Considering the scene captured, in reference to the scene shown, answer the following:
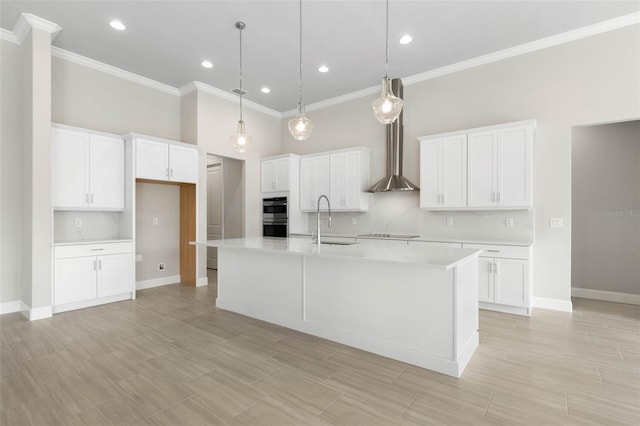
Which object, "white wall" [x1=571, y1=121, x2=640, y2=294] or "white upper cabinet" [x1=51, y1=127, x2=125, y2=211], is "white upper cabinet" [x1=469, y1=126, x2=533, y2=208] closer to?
"white wall" [x1=571, y1=121, x2=640, y2=294]

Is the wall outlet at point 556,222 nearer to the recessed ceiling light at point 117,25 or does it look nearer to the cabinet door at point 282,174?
the cabinet door at point 282,174

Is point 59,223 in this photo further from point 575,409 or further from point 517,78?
point 517,78

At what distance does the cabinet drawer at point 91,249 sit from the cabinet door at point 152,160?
1037 millimetres

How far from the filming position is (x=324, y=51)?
4387 mm

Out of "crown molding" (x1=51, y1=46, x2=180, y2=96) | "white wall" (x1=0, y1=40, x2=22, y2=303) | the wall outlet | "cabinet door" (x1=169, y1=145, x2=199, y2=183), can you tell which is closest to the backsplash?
the wall outlet

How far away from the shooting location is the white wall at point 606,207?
14.4ft

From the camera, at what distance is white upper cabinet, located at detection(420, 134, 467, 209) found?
14.6ft

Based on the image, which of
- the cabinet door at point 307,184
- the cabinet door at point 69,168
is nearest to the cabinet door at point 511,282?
the cabinet door at point 307,184

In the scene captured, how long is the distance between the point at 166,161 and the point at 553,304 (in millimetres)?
5826

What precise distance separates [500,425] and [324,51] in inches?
173

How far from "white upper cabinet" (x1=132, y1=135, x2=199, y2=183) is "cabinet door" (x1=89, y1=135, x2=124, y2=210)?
27cm

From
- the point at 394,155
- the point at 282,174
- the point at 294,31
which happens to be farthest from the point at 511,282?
the point at 282,174

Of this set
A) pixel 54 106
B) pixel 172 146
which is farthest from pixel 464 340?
pixel 54 106

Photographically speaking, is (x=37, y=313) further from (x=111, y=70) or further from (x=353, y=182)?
(x=353, y=182)
